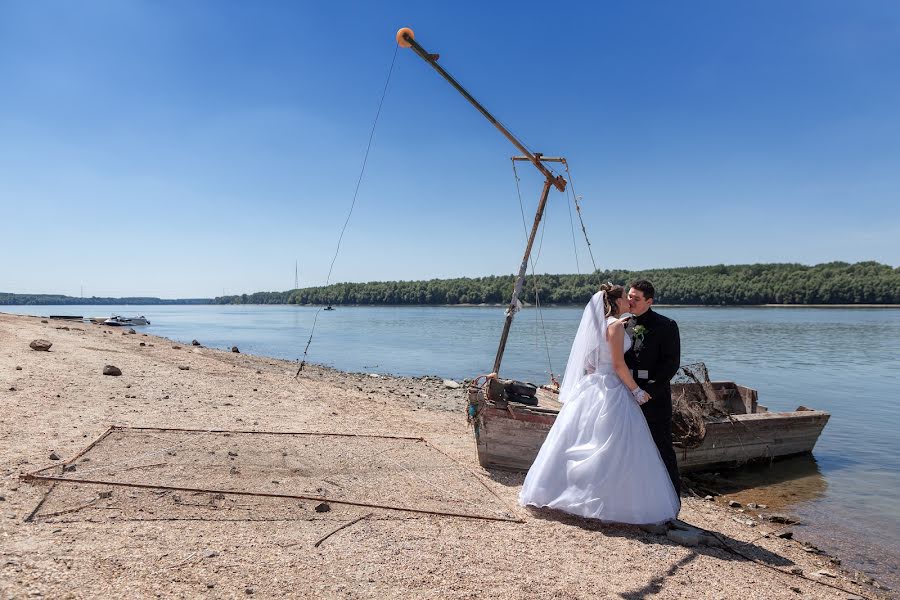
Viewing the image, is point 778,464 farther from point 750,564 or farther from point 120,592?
point 120,592

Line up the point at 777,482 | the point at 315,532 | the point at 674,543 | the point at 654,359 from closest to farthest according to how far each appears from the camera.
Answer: the point at 315,532, the point at 674,543, the point at 654,359, the point at 777,482

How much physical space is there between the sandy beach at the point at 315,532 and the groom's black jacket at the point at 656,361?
1.36m

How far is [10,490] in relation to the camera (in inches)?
231

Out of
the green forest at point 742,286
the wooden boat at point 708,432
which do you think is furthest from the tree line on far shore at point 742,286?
the wooden boat at point 708,432

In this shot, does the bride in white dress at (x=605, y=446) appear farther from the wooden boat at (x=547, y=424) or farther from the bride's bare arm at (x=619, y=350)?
the wooden boat at (x=547, y=424)

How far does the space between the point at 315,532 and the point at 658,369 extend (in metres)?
3.88

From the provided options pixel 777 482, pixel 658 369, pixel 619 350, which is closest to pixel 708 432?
pixel 777 482

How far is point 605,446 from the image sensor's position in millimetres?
6000

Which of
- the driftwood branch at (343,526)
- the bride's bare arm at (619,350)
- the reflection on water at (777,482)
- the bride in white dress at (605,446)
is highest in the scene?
the bride's bare arm at (619,350)

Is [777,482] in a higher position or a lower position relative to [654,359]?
lower

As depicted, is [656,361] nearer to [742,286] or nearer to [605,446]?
[605,446]

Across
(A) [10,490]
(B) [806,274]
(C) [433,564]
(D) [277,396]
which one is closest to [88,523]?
(A) [10,490]

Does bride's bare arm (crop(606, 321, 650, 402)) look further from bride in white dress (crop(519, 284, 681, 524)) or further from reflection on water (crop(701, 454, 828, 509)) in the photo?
reflection on water (crop(701, 454, 828, 509))

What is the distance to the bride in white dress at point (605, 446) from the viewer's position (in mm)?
5988
